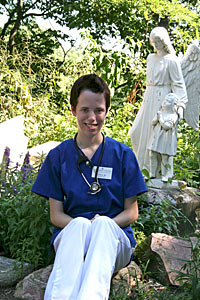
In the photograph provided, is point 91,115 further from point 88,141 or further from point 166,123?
point 166,123

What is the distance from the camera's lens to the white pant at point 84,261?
2.25 m

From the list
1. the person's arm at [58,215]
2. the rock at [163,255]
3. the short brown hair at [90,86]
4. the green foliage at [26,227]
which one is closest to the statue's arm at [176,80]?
the rock at [163,255]

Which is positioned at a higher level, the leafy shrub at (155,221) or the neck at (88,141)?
the neck at (88,141)

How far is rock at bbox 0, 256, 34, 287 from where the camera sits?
3.07m

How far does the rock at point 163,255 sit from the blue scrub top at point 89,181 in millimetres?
486

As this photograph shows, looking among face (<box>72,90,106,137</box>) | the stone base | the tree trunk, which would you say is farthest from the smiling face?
the tree trunk

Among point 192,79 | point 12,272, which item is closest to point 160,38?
point 192,79

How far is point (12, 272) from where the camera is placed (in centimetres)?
310

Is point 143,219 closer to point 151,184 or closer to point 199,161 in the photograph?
point 151,184

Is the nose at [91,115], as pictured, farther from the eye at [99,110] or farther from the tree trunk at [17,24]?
the tree trunk at [17,24]

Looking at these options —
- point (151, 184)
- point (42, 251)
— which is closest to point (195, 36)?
point (151, 184)

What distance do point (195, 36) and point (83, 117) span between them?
9.73 m

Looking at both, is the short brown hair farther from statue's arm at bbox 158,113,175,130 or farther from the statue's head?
the statue's head

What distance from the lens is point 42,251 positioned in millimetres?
3230
